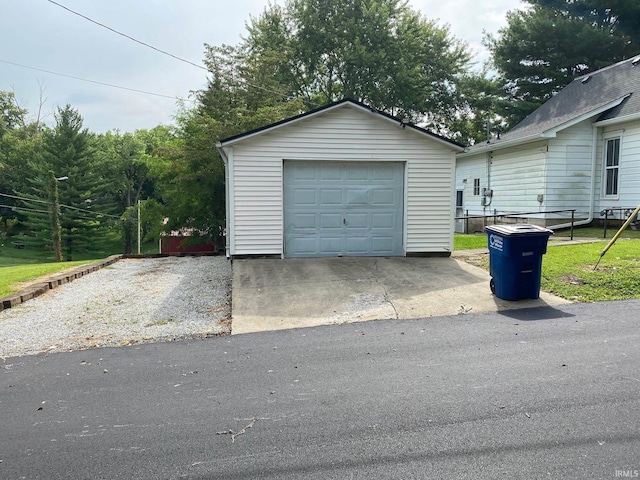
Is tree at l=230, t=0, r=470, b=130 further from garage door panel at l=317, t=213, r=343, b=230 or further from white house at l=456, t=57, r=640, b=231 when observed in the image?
garage door panel at l=317, t=213, r=343, b=230

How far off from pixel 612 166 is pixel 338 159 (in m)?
10.4

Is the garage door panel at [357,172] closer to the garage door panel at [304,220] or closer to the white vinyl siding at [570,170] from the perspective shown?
the garage door panel at [304,220]

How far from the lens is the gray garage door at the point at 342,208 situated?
34.3 ft

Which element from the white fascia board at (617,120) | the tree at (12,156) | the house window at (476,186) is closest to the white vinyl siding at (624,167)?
the white fascia board at (617,120)

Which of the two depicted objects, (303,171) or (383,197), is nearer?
(303,171)

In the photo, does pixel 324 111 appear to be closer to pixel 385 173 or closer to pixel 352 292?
pixel 385 173

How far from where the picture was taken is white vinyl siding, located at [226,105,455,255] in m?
10.2

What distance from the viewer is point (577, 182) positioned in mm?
15289

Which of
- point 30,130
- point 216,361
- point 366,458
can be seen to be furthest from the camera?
point 30,130

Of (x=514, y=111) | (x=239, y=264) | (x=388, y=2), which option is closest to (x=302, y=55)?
(x=388, y=2)

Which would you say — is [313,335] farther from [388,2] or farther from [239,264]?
[388,2]

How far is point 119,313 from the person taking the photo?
6559mm

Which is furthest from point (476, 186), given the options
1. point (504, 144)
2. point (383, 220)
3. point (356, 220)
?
point (356, 220)

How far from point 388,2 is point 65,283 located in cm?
3139
